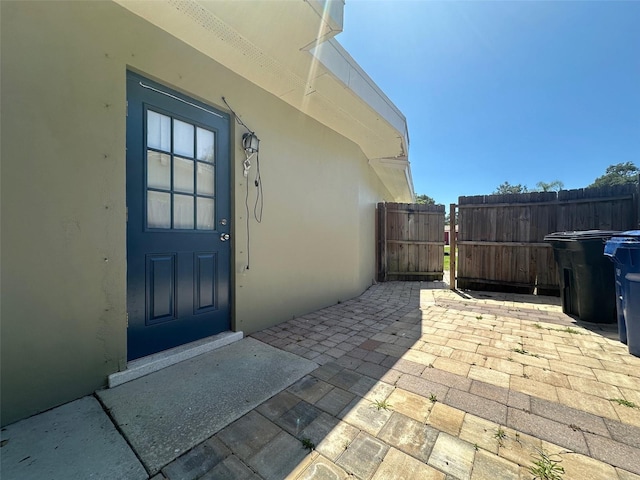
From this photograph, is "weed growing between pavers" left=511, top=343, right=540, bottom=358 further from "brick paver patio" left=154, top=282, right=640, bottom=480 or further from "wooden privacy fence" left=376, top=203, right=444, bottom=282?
"wooden privacy fence" left=376, top=203, right=444, bottom=282

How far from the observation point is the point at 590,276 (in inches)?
129

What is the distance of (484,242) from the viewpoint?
5301mm

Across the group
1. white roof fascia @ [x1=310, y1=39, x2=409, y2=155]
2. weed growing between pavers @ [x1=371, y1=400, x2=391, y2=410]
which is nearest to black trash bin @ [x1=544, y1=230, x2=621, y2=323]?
white roof fascia @ [x1=310, y1=39, x2=409, y2=155]

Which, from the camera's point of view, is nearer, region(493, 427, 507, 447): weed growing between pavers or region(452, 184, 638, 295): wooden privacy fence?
region(493, 427, 507, 447): weed growing between pavers

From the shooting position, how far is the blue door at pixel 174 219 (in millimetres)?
2137

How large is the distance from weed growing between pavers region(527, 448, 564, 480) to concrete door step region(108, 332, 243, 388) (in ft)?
8.20

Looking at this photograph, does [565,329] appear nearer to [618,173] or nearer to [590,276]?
[590,276]

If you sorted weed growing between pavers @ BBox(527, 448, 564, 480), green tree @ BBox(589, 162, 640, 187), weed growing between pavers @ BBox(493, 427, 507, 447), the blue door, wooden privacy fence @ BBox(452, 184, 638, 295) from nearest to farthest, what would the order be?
weed growing between pavers @ BBox(527, 448, 564, 480) → weed growing between pavers @ BBox(493, 427, 507, 447) → the blue door → wooden privacy fence @ BBox(452, 184, 638, 295) → green tree @ BBox(589, 162, 640, 187)

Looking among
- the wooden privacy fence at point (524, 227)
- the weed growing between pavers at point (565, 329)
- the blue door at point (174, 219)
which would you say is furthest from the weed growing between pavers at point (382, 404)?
the wooden privacy fence at point (524, 227)

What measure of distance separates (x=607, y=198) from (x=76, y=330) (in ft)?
23.6

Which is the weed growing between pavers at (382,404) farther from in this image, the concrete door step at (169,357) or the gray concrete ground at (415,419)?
the concrete door step at (169,357)

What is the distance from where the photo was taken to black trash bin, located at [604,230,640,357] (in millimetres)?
2357

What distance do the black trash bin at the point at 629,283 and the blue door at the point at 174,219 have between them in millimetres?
4046

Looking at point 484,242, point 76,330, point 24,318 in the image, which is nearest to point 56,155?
point 24,318
